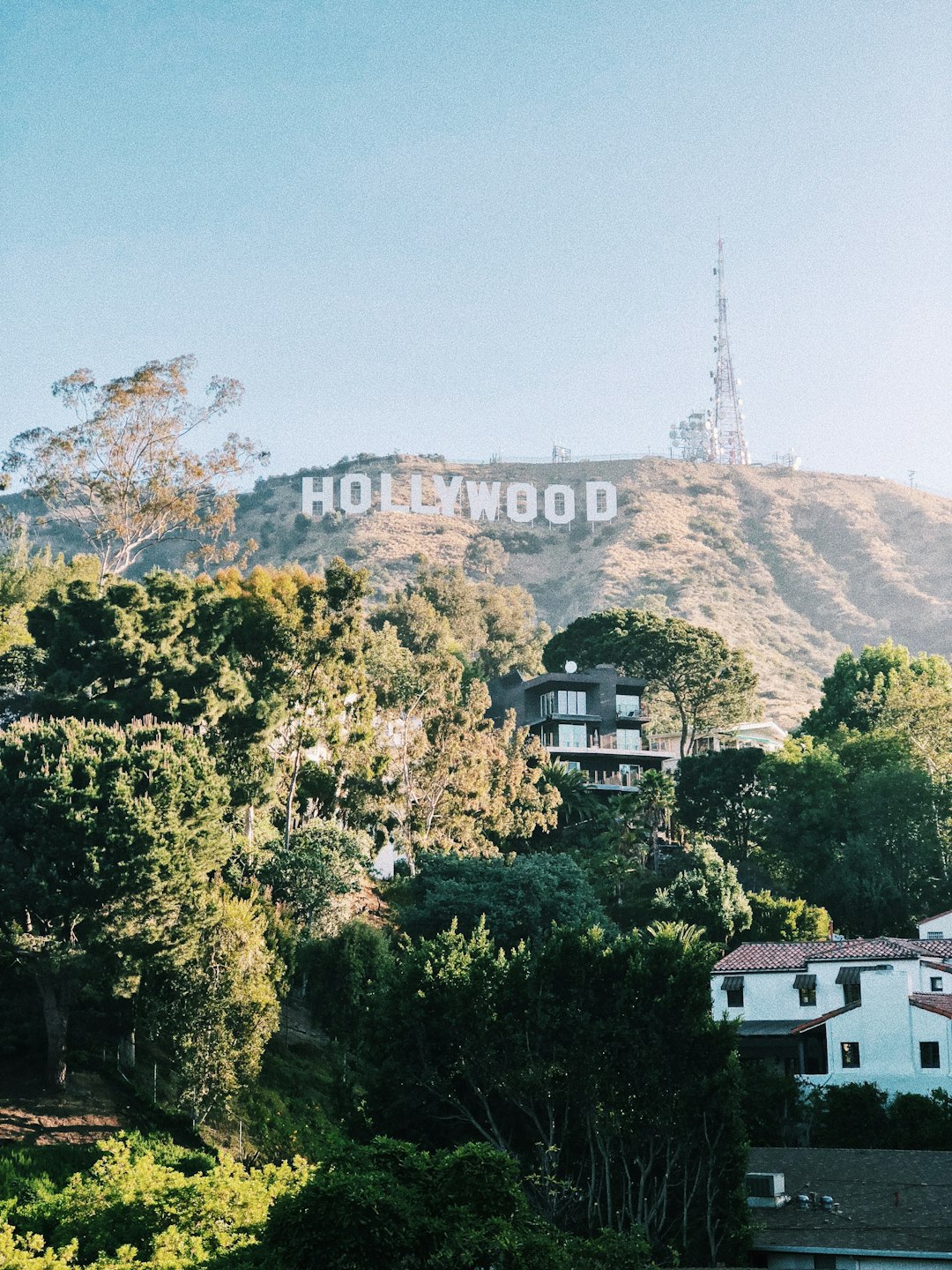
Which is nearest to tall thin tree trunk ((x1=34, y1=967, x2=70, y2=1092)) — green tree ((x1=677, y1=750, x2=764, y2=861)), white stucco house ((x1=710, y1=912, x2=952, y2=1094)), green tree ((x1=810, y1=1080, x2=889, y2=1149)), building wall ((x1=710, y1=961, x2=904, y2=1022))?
white stucco house ((x1=710, y1=912, x2=952, y2=1094))

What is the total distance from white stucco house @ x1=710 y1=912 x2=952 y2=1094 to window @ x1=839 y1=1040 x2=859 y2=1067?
30 millimetres

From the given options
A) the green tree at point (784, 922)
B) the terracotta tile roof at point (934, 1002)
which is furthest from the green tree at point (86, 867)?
the green tree at point (784, 922)

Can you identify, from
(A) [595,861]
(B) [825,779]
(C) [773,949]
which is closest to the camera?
(C) [773,949]

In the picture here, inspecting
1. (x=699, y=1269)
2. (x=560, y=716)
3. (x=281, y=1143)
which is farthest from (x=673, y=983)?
(x=560, y=716)

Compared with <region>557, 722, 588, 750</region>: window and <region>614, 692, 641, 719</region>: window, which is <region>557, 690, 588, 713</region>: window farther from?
<region>614, 692, 641, 719</region>: window

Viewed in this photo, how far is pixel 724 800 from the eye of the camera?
76938mm

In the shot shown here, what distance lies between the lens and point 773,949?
5756cm

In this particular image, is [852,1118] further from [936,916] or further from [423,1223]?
[423,1223]

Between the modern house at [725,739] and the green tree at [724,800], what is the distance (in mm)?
9168

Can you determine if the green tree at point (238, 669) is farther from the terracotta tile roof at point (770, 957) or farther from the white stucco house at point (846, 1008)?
the white stucco house at point (846, 1008)

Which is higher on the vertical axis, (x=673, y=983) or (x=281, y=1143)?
(x=673, y=983)

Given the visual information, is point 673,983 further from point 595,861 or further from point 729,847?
point 729,847

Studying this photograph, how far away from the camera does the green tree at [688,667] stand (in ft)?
291

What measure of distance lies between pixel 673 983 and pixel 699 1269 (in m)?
7.09
